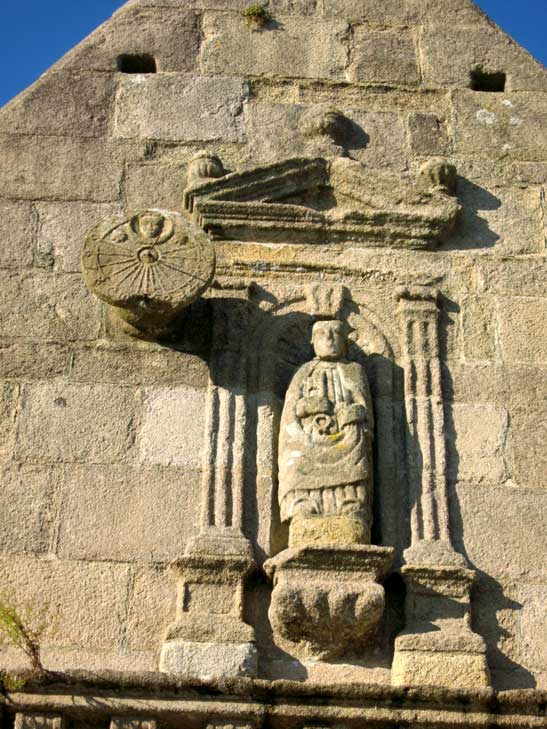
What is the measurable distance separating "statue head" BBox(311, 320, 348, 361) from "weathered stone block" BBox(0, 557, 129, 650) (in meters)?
1.46

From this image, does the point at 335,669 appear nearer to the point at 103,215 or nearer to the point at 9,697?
the point at 9,697

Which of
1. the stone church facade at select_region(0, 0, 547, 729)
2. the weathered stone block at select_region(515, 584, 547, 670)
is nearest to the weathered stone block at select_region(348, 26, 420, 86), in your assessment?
the stone church facade at select_region(0, 0, 547, 729)

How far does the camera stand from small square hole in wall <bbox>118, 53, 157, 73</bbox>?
846cm

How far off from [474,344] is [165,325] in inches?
62.1

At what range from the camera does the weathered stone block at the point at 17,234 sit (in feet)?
24.8

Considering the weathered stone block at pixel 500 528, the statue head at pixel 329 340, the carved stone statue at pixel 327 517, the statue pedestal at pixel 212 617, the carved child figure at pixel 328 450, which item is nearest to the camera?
the statue pedestal at pixel 212 617

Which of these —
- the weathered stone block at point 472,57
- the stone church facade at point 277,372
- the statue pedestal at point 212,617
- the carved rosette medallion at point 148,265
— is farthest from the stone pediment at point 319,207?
the statue pedestal at point 212,617

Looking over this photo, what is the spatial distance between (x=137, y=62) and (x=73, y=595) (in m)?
3.50

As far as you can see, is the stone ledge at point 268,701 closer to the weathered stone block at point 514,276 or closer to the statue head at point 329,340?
the statue head at point 329,340

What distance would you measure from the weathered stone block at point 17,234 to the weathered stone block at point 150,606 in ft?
6.43

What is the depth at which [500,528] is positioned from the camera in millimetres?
6727

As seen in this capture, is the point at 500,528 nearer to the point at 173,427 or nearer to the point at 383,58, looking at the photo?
the point at 173,427

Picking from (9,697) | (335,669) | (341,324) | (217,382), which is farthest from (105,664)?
(341,324)

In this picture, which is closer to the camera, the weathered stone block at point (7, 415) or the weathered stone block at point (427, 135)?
the weathered stone block at point (7, 415)
